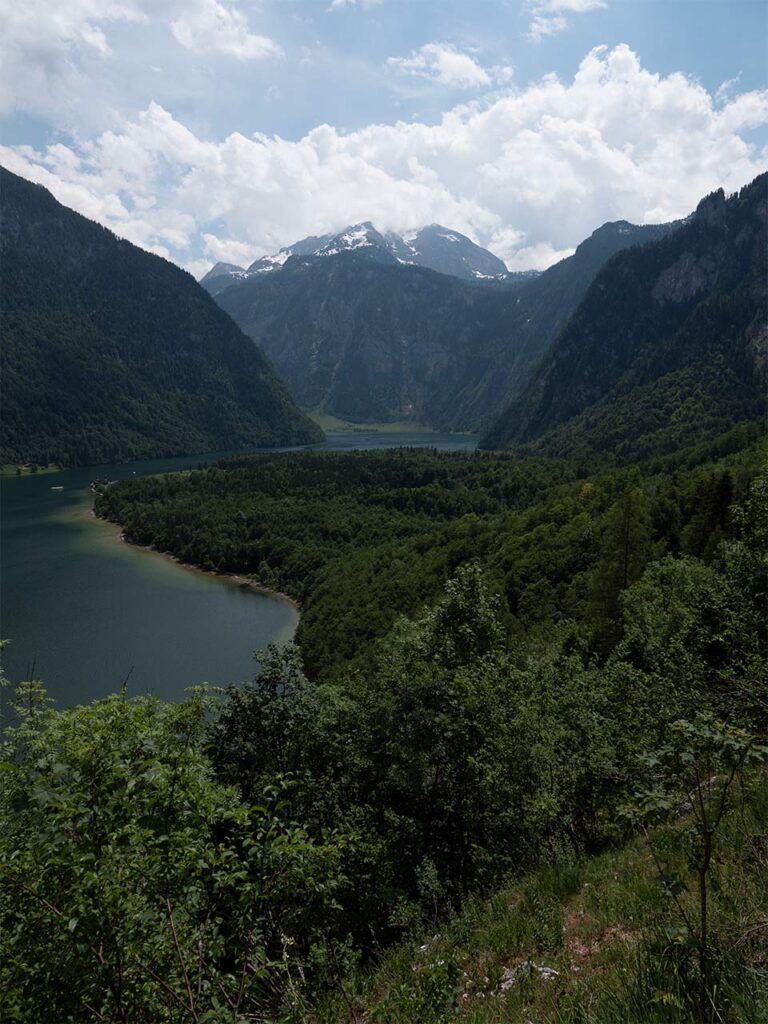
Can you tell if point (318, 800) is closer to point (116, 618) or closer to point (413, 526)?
point (116, 618)

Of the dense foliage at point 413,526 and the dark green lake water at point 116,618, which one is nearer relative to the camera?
the dense foliage at point 413,526

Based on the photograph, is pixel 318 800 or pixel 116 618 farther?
pixel 116 618

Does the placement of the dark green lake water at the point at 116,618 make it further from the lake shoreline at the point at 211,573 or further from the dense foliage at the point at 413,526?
the dense foliage at the point at 413,526

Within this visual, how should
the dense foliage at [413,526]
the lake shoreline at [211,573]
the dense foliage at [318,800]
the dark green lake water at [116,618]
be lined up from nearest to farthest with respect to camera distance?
the dense foliage at [318,800]
the dense foliage at [413,526]
the dark green lake water at [116,618]
the lake shoreline at [211,573]

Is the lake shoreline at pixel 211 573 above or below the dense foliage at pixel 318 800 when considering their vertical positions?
below

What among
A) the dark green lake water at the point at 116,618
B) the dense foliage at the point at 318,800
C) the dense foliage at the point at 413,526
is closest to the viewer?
Answer: the dense foliage at the point at 318,800

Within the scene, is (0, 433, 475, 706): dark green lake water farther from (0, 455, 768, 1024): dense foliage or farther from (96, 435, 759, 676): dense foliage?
(0, 455, 768, 1024): dense foliage

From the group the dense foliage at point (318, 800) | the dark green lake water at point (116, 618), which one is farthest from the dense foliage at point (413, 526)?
the dense foliage at point (318, 800)

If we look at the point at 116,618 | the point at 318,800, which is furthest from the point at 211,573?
the point at 318,800

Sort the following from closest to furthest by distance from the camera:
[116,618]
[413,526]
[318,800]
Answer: [318,800], [116,618], [413,526]

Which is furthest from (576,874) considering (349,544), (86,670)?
(349,544)
